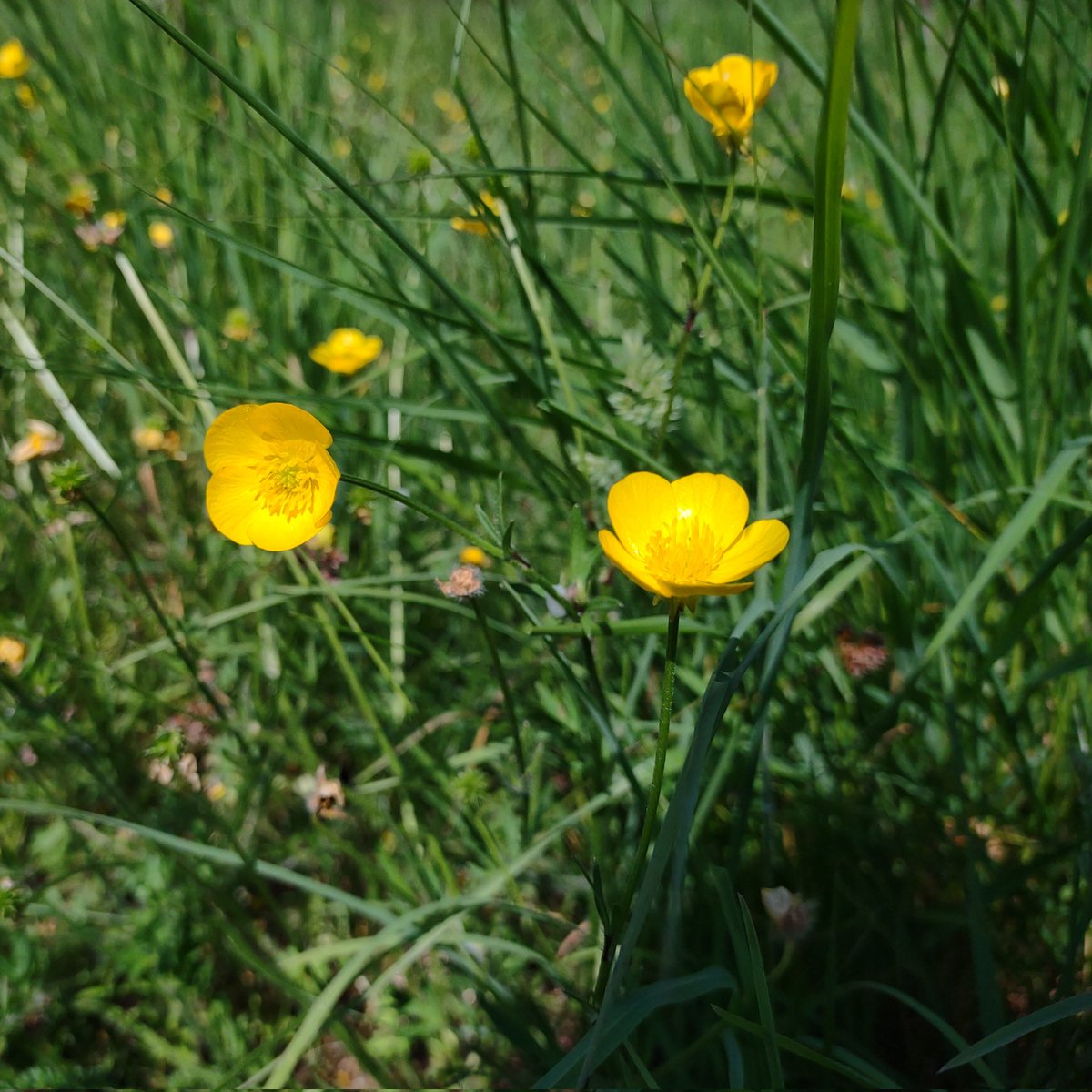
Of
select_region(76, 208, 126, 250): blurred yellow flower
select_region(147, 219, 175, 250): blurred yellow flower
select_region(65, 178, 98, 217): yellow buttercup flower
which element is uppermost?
select_region(65, 178, 98, 217): yellow buttercup flower

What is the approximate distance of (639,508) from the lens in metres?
0.80

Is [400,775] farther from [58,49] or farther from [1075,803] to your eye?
[58,49]

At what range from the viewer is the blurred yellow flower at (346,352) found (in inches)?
56.1

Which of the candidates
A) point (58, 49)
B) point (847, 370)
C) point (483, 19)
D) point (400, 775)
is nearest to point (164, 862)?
point (400, 775)

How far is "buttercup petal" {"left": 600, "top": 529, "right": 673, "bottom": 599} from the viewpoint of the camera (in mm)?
619

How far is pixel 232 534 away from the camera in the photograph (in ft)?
2.62

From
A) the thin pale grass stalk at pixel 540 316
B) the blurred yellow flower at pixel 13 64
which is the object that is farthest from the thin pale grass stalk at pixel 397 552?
the blurred yellow flower at pixel 13 64

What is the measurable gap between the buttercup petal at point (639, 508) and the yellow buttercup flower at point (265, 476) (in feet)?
0.79

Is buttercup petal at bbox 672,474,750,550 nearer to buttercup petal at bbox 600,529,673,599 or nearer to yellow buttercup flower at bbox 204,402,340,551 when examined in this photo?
buttercup petal at bbox 600,529,673,599

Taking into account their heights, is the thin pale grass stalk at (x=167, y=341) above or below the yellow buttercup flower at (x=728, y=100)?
below

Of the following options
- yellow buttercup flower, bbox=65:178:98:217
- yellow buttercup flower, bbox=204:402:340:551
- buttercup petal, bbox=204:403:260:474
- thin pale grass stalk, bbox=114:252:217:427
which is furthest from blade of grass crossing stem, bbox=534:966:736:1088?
yellow buttercup flower, bbox=65:178:98:217

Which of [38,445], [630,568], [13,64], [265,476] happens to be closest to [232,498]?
[265,476]

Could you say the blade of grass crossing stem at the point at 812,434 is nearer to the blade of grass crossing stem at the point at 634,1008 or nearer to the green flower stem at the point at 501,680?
the blade of grass crossing stem at the point at 634,1008

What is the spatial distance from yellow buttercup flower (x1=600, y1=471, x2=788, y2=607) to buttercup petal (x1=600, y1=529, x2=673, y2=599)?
5 cm
